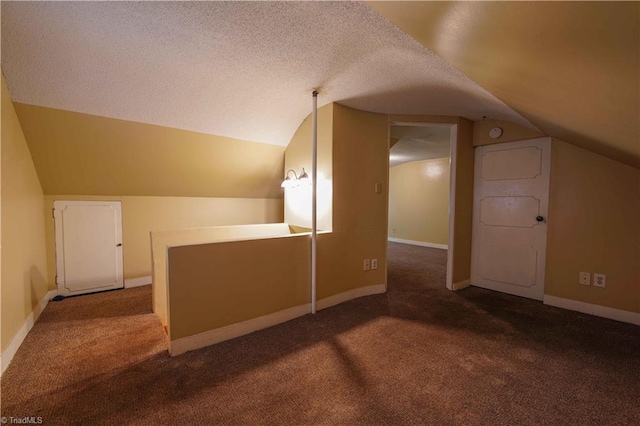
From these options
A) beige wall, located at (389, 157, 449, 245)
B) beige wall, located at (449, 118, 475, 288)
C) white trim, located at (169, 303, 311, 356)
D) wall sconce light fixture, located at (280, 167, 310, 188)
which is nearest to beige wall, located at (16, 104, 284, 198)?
wall sconce light fixture, located at (280, 167, 310, 188)

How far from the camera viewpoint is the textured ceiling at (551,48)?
0.77 m

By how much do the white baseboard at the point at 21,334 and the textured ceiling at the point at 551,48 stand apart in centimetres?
323

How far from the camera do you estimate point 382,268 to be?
11.0ft

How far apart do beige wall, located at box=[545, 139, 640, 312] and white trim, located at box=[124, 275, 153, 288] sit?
16.8ft

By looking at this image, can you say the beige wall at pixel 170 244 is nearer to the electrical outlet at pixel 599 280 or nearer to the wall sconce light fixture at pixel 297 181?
the wall sconce light fixture at pixel 297 181

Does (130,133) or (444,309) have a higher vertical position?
(130,133)

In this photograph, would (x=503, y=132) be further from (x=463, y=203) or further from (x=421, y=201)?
(x=421, y=201)

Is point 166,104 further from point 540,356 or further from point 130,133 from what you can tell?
point 540,356

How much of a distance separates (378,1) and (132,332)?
3.05 metres

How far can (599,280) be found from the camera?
8.80ft

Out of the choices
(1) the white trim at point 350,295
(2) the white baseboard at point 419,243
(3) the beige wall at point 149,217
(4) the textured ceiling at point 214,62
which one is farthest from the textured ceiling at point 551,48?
(2) the white baseboard at point 419,243

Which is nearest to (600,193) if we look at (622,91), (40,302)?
(622,91)

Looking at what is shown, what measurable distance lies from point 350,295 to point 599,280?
2571 mm

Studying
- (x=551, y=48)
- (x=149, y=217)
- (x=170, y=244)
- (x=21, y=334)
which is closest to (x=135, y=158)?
(x=149, y=217)
